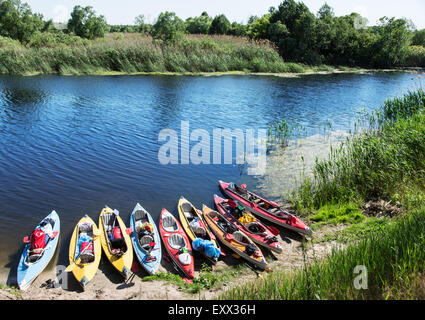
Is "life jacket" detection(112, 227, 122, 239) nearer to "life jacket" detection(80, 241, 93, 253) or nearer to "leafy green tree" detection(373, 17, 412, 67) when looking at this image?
"life jacket" detection(80, 241, 93, 253)

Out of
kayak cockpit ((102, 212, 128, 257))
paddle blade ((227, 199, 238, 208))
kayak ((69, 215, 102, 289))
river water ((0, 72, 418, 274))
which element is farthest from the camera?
river water ((0, 72, 418, 274))

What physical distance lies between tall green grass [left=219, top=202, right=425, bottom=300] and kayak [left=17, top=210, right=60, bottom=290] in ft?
18.4

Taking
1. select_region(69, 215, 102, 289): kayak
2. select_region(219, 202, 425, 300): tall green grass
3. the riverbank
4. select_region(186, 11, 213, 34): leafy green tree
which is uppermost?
select_region(186, 11, 213, 34): leafy green tree

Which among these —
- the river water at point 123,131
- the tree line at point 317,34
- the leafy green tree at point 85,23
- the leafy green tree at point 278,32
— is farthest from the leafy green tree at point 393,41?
the leafy green tree at point 85,23

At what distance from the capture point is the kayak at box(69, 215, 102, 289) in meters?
8.77

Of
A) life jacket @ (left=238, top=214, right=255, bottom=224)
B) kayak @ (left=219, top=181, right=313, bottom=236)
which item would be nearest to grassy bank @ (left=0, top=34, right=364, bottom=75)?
kayak @ (left=219, top=181, right=313, bottom=236)

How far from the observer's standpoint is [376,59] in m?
59.3

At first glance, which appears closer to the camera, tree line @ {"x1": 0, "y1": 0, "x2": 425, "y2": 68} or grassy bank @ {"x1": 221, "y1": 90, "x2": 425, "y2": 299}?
grassy bank @ {"x1": 221, "y1": 90, "x2": 425, "y2": 299}

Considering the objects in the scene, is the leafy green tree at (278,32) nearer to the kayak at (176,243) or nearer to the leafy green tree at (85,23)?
the leafy green tree at (85,23)

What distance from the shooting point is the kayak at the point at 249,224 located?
10.5m

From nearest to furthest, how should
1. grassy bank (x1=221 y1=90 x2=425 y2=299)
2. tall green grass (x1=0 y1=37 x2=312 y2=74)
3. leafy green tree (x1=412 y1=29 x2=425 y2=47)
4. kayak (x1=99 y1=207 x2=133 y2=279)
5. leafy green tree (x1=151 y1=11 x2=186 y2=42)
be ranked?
1. grassy bank (x1=221 y1=90 x2=425 y2=299)
2. kayak (x1=99 y1=207 x2=133 y2=279)
3. tall green grass (x1=0 y1=37 x2=312 y2=74)
4. leafy green tree (x1=151 y1=11 x2=186 y2=42)
5. leafy green tree (x1=412 y1=29 x2=425 y2=47)

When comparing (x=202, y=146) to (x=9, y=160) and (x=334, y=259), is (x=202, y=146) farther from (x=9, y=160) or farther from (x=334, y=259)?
(x=334, y=259)
